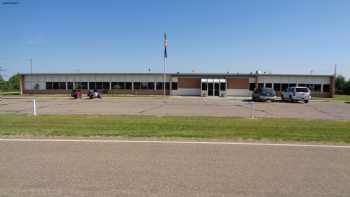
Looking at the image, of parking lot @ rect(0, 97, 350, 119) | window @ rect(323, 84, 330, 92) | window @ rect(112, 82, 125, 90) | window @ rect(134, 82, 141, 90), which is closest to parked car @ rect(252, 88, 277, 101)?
parking lot @ rect(0, 97, 350, 119)

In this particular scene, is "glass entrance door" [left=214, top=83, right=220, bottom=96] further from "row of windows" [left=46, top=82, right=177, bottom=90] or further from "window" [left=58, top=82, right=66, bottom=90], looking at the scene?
"window" [left=58, top=82, right=66, bottom=90]

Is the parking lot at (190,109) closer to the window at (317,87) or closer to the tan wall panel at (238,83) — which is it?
the tan wall panel at (238,83)

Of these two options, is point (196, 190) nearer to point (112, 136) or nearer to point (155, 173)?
point (155, 173)

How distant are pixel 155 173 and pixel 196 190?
0.98 meters

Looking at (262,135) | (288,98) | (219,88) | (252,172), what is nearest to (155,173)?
(252,172)

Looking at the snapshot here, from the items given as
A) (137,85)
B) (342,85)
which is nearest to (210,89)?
(137,85)

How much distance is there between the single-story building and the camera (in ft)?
144

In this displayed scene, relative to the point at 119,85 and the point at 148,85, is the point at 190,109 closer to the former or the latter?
the point at 148,85

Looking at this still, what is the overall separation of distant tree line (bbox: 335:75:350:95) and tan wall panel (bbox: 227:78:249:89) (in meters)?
43.1

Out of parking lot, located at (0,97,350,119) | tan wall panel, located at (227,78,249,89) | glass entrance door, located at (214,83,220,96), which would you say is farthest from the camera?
tan wall panel, located at (227,78,249,89)

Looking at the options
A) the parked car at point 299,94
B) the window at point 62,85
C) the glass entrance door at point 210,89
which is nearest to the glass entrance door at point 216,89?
the glass entrance door at point 210,89

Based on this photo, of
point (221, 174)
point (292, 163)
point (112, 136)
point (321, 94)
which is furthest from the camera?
point (321, 94)

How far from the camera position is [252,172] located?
15.2 feet

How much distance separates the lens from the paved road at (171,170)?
3.80 metres
